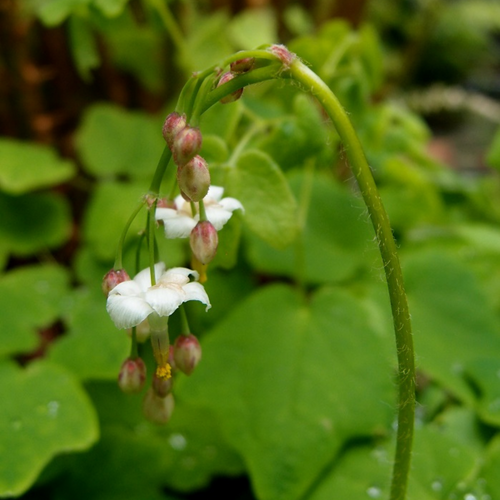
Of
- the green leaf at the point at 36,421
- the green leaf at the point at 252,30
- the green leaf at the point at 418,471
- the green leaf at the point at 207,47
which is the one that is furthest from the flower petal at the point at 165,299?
the green leaf at the point at 252,30

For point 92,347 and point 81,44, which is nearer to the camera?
point 92,347

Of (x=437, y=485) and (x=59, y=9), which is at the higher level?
(x=59, y=9)

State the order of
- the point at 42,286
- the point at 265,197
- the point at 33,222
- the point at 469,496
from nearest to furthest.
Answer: the point at 265,197 → the point at 469,496 → the point at 42,286 → the point at 33,222

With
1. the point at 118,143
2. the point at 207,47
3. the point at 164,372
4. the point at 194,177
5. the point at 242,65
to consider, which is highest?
the point at 242,65

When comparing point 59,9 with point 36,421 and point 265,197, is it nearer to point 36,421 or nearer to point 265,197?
point 265,197

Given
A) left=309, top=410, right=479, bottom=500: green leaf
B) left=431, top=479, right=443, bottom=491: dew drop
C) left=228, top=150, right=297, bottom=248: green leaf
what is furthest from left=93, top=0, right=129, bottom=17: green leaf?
left=431, top=479, right=443, bottom=491: dew drop

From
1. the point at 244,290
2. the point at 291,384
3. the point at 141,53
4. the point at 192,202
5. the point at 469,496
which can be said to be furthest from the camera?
the point at 141,53

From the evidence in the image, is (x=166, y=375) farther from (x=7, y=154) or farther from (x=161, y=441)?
(x=7, y=154)

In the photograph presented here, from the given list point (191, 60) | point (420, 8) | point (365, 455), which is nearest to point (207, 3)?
point (191, 60)

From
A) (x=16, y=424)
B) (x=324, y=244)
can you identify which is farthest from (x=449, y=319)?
(x=16, y=424)
